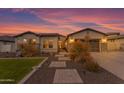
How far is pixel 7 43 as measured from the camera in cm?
867

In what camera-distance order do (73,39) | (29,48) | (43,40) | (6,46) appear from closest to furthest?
(73,39), (6,46), (29,48), (43,40)

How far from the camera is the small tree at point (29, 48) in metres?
9.30

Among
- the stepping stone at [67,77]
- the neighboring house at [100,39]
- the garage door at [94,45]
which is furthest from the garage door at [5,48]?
the garage door at [94,45]

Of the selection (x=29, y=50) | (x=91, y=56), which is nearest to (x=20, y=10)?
(x=29, y=50)

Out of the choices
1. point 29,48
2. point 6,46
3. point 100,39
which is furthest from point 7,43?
point 100,39

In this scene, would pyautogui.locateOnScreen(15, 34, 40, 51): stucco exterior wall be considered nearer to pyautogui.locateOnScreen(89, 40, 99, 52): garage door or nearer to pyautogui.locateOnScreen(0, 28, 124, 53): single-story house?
pyautogui.locateOnScreen(0, 28, 124, 53): single-story house

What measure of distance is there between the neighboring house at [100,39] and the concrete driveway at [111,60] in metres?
0.21

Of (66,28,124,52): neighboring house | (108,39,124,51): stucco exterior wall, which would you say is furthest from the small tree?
(108,39,124,51): stucco exterior wall

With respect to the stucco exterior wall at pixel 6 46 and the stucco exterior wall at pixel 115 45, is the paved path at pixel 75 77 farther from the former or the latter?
the stucco exterior wall at pixel 6 46

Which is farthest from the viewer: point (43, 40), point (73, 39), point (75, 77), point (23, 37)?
point (43, 40)

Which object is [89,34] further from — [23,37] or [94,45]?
[23,37]

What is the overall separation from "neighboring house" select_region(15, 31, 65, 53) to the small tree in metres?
0.12

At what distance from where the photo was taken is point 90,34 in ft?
27.5

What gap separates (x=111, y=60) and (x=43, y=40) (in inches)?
104
